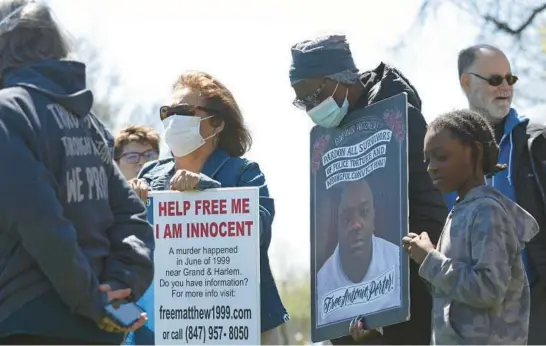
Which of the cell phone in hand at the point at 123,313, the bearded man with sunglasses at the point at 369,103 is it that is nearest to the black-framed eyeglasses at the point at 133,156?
the bearded man with sunglasses at the point at 369,103

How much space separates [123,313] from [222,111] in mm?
2610

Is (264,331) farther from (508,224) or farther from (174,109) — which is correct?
(508,224)

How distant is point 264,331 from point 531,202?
4.85 ft

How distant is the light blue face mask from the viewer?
6.63 metres

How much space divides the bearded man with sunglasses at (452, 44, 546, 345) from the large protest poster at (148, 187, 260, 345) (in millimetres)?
1066

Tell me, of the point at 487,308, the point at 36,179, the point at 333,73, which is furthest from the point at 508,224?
the point at 36,179

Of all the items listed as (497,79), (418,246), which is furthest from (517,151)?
(418,246)

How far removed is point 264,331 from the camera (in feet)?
22.2

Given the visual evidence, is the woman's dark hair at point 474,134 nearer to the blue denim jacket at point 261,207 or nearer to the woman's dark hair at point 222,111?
the blue denim jacket at point 261,207

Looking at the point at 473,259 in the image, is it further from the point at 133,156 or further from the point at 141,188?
the point at 133,156

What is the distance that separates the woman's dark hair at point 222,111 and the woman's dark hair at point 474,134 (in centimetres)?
155

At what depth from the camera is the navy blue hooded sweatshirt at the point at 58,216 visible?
4.38 metres

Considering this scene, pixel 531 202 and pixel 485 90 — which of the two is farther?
pixel 485 90

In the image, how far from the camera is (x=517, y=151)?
6.89 metres
